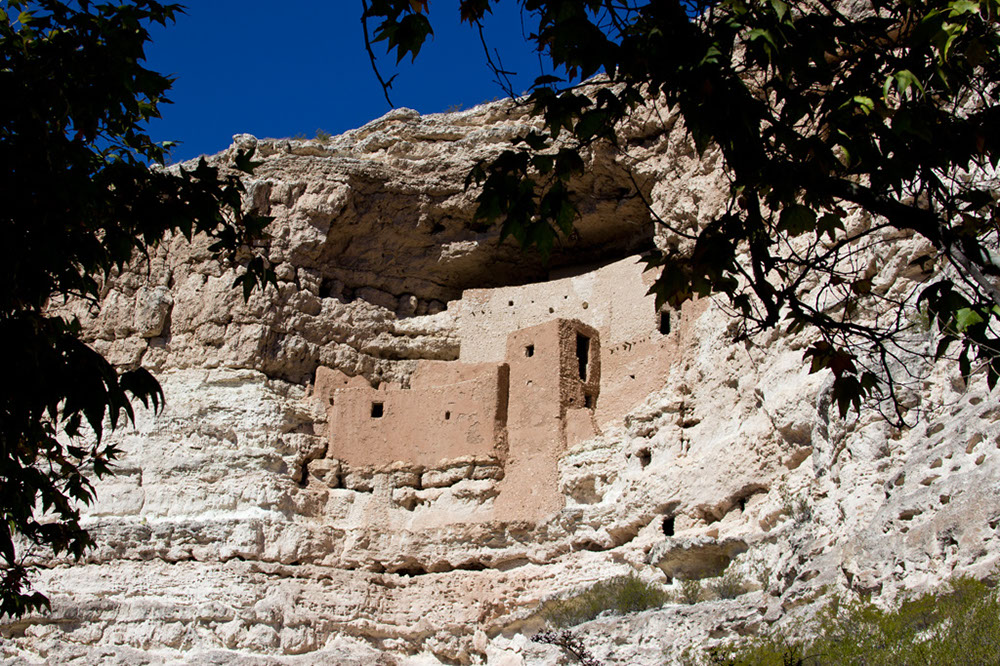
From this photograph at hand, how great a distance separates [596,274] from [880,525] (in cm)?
1209

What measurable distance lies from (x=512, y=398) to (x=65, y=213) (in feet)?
56.5

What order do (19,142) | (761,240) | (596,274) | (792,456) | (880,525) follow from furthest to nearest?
(596,274) < (792,456) < (880,525) < (19,142) < (761,240)

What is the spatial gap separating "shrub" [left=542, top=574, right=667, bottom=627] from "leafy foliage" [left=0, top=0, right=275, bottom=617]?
11.5m

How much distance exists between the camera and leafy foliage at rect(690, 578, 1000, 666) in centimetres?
932

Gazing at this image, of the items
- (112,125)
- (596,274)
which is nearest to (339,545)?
(596,274)

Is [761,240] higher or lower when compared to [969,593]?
higher

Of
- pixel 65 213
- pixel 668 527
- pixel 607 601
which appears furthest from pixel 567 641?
pixel 65 213

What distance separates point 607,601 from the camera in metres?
17.8

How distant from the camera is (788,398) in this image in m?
16.6

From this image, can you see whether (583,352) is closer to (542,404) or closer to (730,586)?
(542,404)

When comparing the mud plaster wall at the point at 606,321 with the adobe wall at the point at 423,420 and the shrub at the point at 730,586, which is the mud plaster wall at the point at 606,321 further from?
the shrub at the point at 730,586

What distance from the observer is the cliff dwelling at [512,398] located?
69.6 feet

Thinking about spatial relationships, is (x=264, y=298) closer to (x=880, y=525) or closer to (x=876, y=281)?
(x=876, y=281)

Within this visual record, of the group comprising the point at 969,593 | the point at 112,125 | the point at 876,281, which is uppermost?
the point at 876,281
